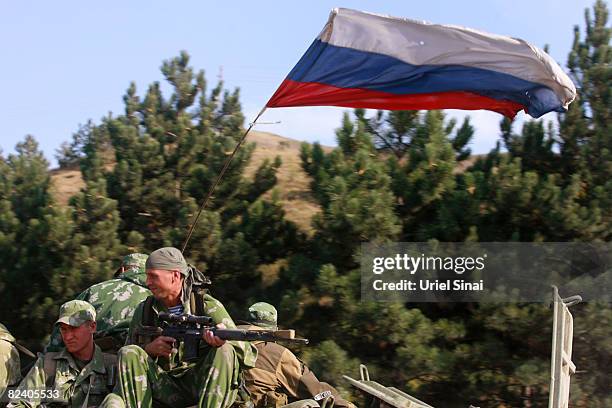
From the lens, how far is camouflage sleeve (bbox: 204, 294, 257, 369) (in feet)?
20.6

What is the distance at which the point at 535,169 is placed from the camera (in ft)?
40.3

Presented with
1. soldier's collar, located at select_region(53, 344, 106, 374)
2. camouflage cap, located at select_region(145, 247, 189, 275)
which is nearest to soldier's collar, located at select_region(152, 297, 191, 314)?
camouflage cap, located at select_region(145, 247, 189, 275)

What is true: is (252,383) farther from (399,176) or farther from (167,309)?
(399,176)

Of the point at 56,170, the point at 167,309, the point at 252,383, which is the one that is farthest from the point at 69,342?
the point at 56,170

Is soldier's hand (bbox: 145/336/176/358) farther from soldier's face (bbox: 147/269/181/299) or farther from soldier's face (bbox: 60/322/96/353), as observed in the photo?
soldier's face (bbox: 60/322/96/353)

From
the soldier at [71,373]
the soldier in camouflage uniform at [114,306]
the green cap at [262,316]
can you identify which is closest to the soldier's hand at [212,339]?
the soldier at [71,373]

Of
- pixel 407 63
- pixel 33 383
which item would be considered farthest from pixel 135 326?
pixel 407 63

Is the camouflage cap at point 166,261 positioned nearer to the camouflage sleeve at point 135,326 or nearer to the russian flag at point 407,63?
the camouflage sleeve at point 135,326

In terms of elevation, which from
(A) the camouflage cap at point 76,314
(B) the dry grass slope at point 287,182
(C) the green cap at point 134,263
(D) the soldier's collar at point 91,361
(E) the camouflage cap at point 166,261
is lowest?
(D) the soldier's collar at point 91,361

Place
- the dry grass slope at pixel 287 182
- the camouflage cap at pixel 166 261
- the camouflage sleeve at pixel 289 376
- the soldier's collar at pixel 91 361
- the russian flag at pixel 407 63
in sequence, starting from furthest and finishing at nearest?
1. the dry grass slope at pixel 287 182
2. the russian flag at pixel 407 63
3. the camouflage sleeve at pixel 289 376
4. the soldier's collar at pixel 91 361
5. the camouflage cap at pixel 166 261

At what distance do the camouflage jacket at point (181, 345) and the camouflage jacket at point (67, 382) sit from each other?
305 mm

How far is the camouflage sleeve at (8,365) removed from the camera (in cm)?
687

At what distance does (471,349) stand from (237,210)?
3.38m

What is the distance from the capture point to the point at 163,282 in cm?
645
